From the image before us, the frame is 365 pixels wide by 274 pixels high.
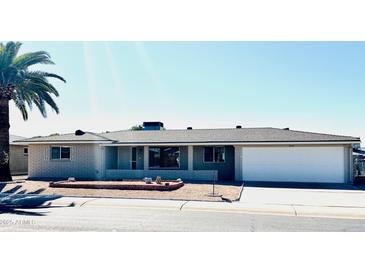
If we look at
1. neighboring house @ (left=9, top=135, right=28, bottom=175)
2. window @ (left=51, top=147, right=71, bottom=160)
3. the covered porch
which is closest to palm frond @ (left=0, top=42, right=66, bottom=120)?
window @ (left=51, top=147, right=71, bottom=160)

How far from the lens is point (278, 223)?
10.5 metres

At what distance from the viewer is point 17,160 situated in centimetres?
3244

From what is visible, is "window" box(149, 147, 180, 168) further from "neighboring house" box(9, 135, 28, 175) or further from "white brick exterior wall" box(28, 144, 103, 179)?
"neighboring house" box(9, 135, 28, 175)

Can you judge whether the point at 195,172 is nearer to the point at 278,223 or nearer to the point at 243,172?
the point at 243,172

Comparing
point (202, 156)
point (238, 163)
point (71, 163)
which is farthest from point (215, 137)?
point (71, 163)

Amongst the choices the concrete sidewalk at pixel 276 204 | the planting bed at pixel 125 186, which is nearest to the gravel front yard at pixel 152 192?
the planting bed at pixel 125 186

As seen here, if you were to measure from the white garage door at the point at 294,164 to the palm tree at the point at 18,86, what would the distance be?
14.8m

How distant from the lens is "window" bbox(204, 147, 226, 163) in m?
24.2

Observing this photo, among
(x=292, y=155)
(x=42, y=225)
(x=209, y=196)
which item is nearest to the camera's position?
(x=42, y=225)

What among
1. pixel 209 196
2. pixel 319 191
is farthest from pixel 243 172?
pixel 209 196

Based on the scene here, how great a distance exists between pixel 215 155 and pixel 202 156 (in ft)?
3.21

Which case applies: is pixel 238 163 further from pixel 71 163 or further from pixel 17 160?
pixel 17 160

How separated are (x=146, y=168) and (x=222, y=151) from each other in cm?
600

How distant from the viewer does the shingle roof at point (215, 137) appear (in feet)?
73.7
